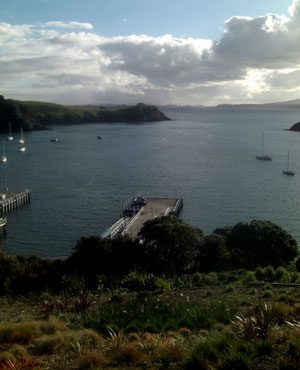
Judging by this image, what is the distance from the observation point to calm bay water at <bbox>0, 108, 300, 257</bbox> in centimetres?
5411

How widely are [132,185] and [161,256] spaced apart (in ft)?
155

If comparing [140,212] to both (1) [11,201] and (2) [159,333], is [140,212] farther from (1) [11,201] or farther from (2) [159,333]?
(2) [159,333]

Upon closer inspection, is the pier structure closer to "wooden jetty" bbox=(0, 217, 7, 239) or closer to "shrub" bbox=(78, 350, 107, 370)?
"wooden jetty" bbox=(0, 217, 7, 239)

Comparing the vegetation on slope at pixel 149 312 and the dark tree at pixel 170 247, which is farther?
the dark tree at pixel 170 247

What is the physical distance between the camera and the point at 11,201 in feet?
210

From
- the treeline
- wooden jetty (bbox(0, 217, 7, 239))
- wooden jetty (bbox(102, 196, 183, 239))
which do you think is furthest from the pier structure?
the treeline

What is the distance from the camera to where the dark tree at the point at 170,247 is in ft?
105

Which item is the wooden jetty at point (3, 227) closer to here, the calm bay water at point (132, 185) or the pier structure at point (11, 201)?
the calm bay water at point (132, 185)

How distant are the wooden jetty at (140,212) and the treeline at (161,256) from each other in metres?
14.4

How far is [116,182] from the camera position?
81625 millimetres

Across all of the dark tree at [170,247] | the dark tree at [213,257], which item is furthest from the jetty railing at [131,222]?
the dark tree at [213,257]

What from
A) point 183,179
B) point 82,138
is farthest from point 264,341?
point 82,138

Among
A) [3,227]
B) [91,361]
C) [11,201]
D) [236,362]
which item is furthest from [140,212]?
[236,362]

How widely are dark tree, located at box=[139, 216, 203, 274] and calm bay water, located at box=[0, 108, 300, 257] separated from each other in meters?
13.0
